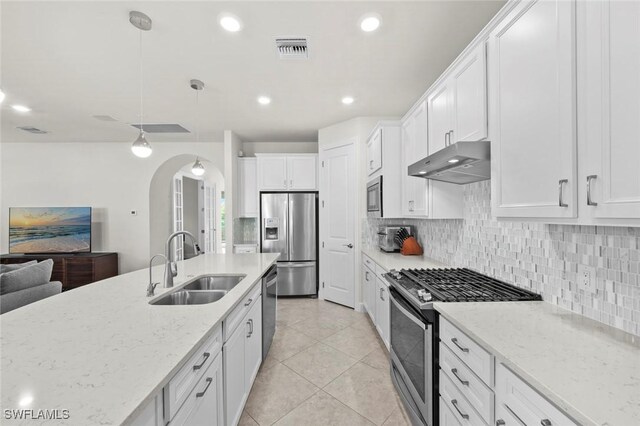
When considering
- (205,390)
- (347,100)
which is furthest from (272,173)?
(205,390)

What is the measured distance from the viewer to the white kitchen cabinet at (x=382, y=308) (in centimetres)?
246

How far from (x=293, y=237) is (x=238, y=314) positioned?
2.86 metres

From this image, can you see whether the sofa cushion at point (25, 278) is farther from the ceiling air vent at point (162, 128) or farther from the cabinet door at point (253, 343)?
the ceiling air vent at point (162, 128)

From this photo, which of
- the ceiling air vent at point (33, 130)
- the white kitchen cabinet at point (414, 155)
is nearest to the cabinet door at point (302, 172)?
the white kitchen cabinet at point (414, 155)

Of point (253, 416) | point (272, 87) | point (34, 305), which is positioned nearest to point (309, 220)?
point (272, 87)

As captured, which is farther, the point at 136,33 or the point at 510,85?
the point at 136,33

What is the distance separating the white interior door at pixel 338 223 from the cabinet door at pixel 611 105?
10.0ft

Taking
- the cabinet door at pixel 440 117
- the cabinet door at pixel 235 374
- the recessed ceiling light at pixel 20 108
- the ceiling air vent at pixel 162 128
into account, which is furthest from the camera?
the ceiling air vent at pixel 162 128

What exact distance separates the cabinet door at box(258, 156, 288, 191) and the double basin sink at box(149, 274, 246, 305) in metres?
2.65

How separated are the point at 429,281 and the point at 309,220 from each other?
2.88 m

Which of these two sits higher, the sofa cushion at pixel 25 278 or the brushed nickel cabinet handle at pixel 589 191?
the brushed nickel cabinet handle at pixel 589 191

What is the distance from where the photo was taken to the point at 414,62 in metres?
2.53

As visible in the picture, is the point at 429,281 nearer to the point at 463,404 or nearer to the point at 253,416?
the point at 463,404

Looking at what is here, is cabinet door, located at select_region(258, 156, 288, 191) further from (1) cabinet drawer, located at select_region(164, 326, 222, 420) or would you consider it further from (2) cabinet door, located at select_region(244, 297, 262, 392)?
Result: (1) cabinet drawer, located at select_region(164, 326, 222, 420)
